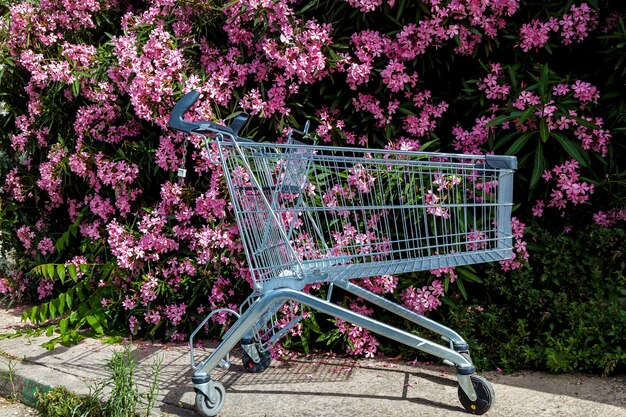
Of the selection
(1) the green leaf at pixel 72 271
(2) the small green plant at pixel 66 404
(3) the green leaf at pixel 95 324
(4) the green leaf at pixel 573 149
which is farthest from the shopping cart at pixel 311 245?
(1) the green leaf at pixel 72 271

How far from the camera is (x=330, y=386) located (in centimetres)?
383

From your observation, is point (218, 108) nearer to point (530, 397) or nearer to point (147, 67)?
point (147, 67)

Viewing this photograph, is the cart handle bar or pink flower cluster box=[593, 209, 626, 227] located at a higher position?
Answer: the cart handle bar

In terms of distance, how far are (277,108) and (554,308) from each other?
6.97 ft

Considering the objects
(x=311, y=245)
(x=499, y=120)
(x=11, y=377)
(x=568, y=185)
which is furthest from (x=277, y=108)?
(x=11, y=377)

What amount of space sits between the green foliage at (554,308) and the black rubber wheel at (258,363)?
1110 millimetres

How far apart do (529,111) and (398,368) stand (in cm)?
168

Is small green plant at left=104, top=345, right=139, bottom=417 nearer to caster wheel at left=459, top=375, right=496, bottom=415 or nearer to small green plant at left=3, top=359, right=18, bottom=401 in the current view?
small green plant at left=3, top=359, right=18, bottom=401

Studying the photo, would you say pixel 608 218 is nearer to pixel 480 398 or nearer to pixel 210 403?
pixel 480 398

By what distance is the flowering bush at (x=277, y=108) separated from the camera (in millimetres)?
4109

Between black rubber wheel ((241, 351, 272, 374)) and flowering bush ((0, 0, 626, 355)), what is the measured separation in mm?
385

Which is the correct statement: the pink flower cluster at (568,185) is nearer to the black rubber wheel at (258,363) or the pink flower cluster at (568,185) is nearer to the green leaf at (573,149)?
the green leaf at (573,149)

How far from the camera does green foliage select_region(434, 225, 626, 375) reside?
381 centimetres

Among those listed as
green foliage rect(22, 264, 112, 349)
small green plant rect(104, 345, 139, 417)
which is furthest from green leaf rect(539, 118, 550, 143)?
green foliage rect(22, 264, 112, 349)
